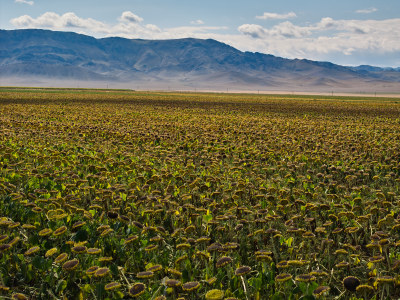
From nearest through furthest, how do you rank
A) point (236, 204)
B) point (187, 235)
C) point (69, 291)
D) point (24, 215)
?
point (69, 291) → point (187, 235) → point (24, 215) → point (236, 204)

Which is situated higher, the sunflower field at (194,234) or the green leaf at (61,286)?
the sunflower field at (194,234)


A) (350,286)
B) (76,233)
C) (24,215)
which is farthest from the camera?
(24,215)

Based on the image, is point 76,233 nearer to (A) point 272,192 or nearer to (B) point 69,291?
(B) point 69,291

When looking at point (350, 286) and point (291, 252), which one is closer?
point (350, 286)

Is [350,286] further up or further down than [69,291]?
further up

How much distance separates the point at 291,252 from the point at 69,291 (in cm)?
225

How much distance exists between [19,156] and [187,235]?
216 inches

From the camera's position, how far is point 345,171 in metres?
7.87

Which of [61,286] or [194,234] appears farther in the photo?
[194,234]

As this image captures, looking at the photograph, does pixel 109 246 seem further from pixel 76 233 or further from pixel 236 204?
pixel 236 204

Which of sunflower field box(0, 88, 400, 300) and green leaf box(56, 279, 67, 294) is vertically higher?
sunflower field box(0, 88, 400, 300)

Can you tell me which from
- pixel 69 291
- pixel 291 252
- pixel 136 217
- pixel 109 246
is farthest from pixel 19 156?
pixel 291 252

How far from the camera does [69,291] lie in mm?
3404

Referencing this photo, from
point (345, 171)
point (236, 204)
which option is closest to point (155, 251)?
point (236, 204)
